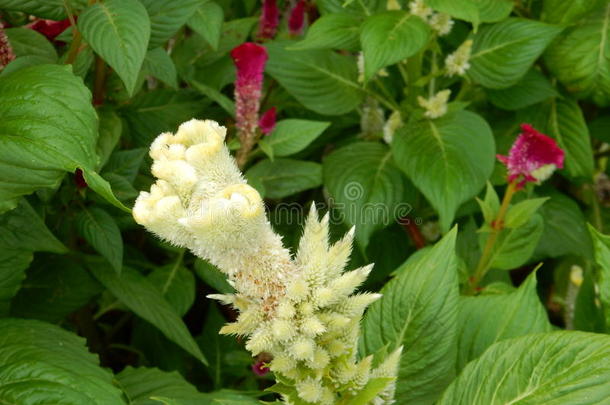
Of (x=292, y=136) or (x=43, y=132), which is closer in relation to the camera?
(x=43, y=132)

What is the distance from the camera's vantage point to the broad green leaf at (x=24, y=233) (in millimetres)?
1263

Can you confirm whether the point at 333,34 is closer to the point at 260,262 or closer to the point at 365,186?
the point at 365,186

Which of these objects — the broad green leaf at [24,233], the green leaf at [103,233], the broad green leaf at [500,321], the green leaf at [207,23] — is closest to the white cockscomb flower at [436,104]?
the green leaf at [207,23]

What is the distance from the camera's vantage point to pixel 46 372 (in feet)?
3.45

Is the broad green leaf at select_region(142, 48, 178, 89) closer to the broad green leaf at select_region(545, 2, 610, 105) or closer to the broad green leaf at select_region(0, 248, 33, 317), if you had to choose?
the broad green leaf at select_region(0, 248, 33, 317)

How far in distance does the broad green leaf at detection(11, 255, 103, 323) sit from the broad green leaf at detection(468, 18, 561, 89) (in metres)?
0.95

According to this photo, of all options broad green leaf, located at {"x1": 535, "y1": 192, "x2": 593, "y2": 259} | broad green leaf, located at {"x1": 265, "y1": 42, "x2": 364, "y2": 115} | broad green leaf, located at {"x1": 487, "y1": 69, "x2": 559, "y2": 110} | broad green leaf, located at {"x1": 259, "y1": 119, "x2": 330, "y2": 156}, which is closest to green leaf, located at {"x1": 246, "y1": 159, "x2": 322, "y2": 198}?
broad green leaf, located at {"x1": 259, "y1": 119, "x2": 330, "y2": 156}

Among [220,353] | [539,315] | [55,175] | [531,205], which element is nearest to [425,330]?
[539,315]

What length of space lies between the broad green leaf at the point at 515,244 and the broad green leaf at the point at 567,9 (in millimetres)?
485

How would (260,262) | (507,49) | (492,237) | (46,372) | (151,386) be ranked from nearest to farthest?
1. (260,262)
2. (46,372)
3. (151,386)
4. (492,237)
5. (507,49)

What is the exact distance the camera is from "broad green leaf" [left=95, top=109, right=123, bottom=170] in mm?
1346

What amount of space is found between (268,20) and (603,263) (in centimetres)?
106

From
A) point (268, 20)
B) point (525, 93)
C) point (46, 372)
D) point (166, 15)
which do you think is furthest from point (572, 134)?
point (46, 372)

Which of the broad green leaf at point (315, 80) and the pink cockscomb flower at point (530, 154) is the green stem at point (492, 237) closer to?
the pink cockscomb flower at point (530, 154)
